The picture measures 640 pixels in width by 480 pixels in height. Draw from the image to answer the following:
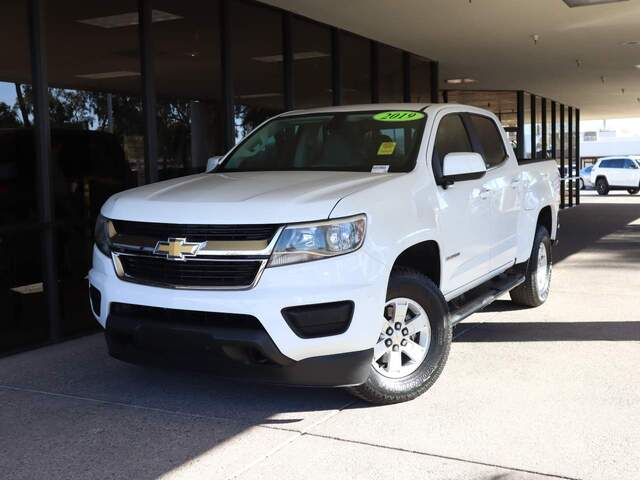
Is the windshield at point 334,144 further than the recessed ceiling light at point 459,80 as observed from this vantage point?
No

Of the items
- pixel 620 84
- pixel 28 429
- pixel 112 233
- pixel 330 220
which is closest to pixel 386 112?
pixel 330 220

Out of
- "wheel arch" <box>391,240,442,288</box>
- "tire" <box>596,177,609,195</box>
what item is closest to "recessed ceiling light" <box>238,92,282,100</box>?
"wheel arch" <box>391,240,442,288</box>

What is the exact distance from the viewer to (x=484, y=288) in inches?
245

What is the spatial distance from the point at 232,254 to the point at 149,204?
73 centimetres

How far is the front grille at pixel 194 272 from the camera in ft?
13.6

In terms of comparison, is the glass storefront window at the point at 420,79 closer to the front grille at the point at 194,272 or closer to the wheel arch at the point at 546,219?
the wheel arch at the point at 546,219

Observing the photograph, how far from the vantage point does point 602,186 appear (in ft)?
115

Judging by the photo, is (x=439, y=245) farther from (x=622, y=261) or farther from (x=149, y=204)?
(x=622, y=261)

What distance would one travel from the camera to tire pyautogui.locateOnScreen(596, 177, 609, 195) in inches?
1374

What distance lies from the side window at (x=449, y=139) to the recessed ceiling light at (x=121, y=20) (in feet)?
11.8

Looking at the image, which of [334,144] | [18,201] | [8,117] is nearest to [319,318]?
[334,144]

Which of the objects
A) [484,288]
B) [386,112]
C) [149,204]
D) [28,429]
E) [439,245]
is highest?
[386,112]

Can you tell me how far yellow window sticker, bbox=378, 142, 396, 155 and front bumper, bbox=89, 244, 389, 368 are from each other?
132cm

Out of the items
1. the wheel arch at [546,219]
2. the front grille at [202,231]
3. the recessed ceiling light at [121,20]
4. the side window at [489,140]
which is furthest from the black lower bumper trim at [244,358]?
the recessed ceiling light at [121,20]
